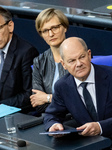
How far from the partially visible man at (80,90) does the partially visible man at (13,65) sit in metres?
0.89

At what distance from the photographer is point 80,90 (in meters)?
2.75

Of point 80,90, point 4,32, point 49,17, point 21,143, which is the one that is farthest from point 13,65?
point 21,143

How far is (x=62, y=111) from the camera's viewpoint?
110 inches

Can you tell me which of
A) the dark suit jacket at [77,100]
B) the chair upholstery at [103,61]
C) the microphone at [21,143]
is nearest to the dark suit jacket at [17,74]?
the chair upholstery at [103,61]

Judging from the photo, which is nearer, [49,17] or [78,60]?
[78,60]

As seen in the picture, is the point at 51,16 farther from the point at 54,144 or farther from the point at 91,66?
the point at 54,144

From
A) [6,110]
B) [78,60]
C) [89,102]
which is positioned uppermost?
[78,60]

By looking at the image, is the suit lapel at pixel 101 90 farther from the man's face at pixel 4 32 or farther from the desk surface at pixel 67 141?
the man's face at pixel 4 32

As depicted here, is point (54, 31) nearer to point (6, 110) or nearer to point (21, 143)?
point (6, 110)

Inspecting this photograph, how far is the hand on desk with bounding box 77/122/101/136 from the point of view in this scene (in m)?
2.41

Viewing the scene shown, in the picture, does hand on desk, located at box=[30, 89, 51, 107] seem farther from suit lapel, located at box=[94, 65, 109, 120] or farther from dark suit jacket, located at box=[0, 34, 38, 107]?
suit lapel, located at box=[94, 65, 109, 120]

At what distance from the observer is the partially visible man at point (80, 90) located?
265 centimetres

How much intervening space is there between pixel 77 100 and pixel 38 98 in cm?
75

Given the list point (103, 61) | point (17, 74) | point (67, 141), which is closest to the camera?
point (67, 141)
